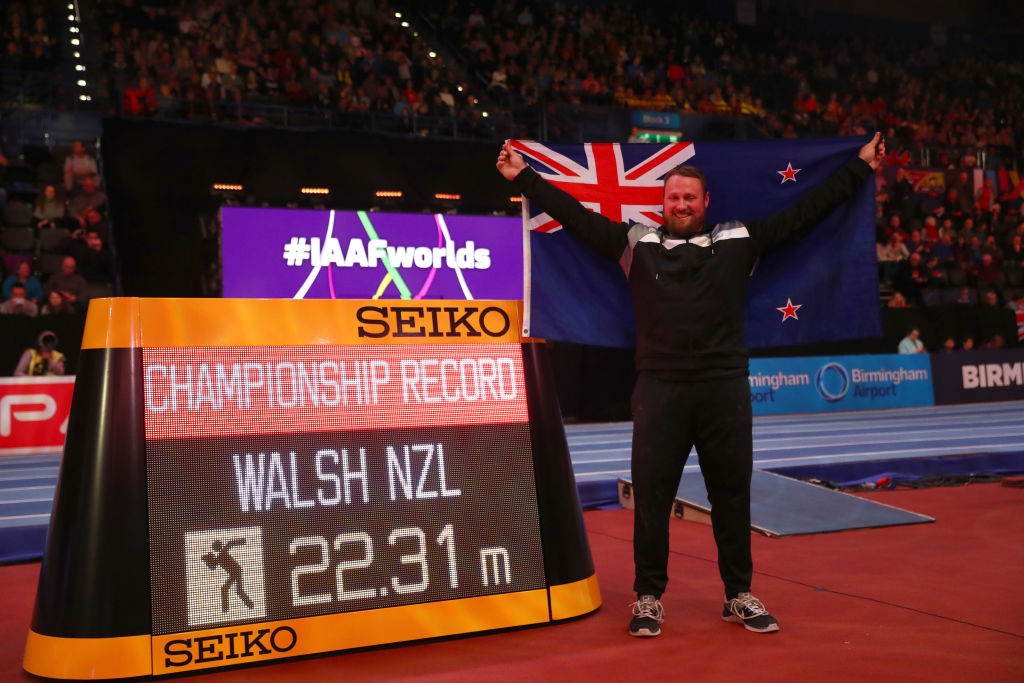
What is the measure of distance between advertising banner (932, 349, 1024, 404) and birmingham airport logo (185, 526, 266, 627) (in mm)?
16050

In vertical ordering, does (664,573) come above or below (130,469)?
below

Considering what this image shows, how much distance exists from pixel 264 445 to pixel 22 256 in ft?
37.8

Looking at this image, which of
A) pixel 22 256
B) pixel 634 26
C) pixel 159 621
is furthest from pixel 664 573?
pixel 634 26

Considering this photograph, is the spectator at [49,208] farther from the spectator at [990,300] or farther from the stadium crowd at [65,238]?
the spectator at [990,300]

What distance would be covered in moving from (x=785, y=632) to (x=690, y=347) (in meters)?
1.18

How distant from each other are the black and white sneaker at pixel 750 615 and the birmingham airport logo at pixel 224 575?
72.7 inches

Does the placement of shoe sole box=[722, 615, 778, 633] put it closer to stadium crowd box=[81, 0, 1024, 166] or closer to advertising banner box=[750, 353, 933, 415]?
advertising banner box=[750, 353, 933, 415]

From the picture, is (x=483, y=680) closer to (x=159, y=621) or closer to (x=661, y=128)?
(x=159, y=621)

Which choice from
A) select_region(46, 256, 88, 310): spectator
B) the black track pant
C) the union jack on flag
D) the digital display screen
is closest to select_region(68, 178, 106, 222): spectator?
select_region(46, 256, 88, 310): spectator

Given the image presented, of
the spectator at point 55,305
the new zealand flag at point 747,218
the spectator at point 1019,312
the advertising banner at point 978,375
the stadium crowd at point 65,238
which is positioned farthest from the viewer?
the spectator at point 1019,312

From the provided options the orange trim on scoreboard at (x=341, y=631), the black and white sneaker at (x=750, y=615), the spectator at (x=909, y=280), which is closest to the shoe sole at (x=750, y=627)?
the black and white sneaker at (x=750, y=615)

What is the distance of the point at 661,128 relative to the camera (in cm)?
2123

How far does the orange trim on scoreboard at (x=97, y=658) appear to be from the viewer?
3.17m

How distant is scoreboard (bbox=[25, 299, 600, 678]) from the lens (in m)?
3.28
